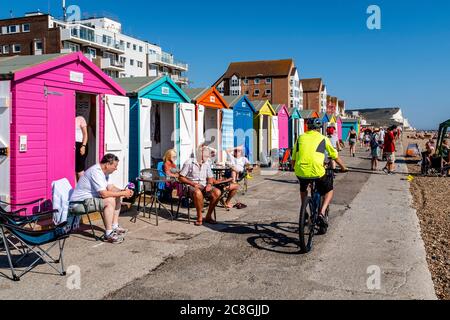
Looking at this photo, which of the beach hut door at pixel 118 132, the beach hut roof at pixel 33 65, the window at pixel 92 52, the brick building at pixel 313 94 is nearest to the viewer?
the beach hut roof at pixel 33 65

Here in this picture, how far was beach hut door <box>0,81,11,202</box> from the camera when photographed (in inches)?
246

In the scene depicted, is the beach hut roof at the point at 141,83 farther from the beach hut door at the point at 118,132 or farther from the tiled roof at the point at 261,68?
the tiled roof at the point at 261,68

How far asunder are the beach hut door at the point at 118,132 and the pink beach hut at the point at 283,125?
10883mm

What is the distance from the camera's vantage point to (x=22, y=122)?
6.40 m

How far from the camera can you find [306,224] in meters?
5.80

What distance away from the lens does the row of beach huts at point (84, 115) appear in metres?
6.33

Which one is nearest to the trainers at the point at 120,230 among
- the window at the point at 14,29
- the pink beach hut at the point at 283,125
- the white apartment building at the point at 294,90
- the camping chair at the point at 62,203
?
Answer: the camping chair at the point at 62,203

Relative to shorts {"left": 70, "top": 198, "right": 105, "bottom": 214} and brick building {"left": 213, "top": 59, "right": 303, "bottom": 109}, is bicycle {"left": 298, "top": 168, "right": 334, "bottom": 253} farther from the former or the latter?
brick building {"left": 213, "top": 59, "right": 303, "bottom": 109}

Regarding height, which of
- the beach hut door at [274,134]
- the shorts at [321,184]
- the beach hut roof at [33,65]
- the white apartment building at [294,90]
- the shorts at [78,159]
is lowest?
the shorts at [321,184]

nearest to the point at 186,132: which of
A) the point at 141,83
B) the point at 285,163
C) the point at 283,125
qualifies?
the point at 141,83

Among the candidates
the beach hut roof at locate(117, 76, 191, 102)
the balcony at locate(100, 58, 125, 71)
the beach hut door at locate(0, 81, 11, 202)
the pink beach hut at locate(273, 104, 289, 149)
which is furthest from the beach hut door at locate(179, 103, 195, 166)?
the balcony at locate(100, 58, 125, 71)
